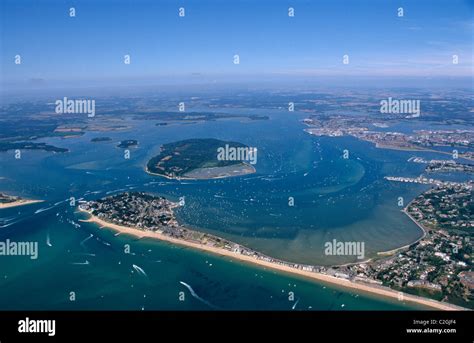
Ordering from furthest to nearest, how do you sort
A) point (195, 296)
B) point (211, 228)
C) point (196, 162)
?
point (196, 162) < point (211, 228) < point (195, 296)

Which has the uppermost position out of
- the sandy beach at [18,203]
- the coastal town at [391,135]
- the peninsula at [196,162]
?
the coastal town at [391,135]

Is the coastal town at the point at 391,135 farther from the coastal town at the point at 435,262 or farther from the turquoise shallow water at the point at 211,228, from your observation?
the coastal town at the point at 435,262

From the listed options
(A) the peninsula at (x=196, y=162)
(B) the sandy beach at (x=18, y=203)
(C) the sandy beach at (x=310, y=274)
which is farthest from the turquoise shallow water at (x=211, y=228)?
(A) the peninsula at (x=196, y=162)

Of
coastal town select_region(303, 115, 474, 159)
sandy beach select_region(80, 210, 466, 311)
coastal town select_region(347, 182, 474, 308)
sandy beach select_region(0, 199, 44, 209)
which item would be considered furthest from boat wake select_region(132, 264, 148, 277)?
coastal town select_region(303, 115, 474, 159)

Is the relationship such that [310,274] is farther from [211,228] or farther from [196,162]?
[196,162]

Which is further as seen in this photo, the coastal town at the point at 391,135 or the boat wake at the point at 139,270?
the coastal town at the point at 391,135

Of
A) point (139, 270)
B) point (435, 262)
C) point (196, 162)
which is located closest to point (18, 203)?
point (139, 270)

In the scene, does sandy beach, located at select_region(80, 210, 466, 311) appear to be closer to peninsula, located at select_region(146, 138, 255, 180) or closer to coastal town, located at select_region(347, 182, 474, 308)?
coastal town, located at select_region(347, 182, 474, 308)

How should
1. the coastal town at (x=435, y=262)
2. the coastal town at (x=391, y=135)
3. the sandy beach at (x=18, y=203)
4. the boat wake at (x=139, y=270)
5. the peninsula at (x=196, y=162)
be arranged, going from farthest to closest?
the coastal town at (x=391, y=135) → the peninsula at (x=196, y=162) → the sandy beach at (x=18, y=203) → the boat wake at (x=139, y=270) → the coastal town at (x=435, y=262)

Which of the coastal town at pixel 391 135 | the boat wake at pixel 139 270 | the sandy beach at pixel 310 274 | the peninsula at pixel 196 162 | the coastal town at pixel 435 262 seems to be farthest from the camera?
the coastal town at pixel 391 135
